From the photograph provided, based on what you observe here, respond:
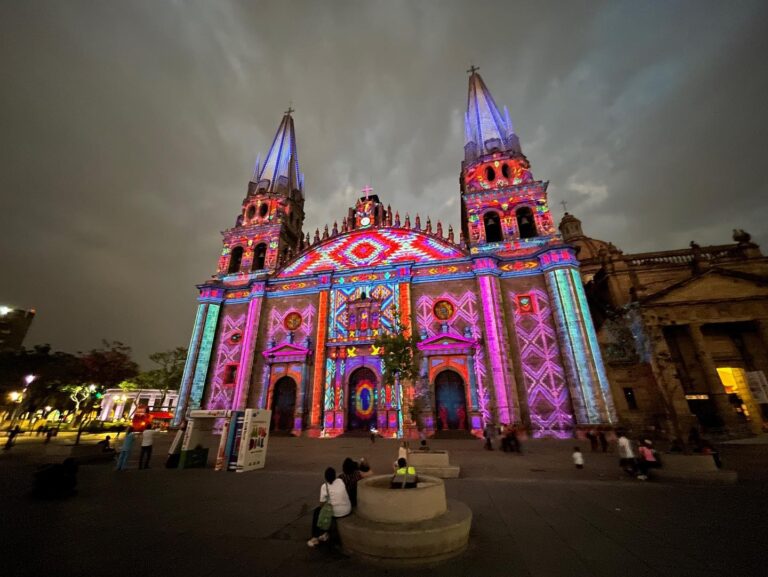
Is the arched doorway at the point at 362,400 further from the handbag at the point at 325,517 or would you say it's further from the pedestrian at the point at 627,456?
→ the handbag at the point at 325,517

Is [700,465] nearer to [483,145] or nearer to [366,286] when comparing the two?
[366,286]

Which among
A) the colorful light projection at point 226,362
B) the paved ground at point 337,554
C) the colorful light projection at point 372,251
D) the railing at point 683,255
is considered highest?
the colorful light projection at point 372,251

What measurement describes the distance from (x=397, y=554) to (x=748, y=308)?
1130 inches

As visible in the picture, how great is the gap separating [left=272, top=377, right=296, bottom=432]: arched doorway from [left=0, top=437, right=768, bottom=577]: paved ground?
13.8m

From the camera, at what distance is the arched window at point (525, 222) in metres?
25.1

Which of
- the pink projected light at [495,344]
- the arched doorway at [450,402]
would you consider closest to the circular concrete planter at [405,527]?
the pink projected light at [495,344]

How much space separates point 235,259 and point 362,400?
19202 mm

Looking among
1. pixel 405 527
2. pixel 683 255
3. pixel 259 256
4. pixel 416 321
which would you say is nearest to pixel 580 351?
pixel 416 321

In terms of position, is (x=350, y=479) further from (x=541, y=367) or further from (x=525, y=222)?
(x=525, y=222)

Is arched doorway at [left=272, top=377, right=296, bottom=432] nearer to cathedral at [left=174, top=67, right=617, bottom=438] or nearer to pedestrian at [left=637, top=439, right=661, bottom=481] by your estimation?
cathedral at [left=174, top=67, right=617, bottom=438]

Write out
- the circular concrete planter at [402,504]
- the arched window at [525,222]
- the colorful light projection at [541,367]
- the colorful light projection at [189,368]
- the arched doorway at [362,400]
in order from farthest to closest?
the arched window at [525,222]
the colorful light projection at [189,368]
the arched doorway at [362,400]
the colorful light projection at [541,367]
the circular concrete planter at [402,504]

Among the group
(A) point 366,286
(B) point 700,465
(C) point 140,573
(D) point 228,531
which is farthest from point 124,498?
(A) point 366,286

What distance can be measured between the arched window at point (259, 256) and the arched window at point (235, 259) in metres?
1.36

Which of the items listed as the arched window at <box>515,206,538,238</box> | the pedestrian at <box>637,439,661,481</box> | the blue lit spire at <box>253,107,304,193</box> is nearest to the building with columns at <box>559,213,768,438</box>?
the arched window at <box>515,206,538,238</box>
